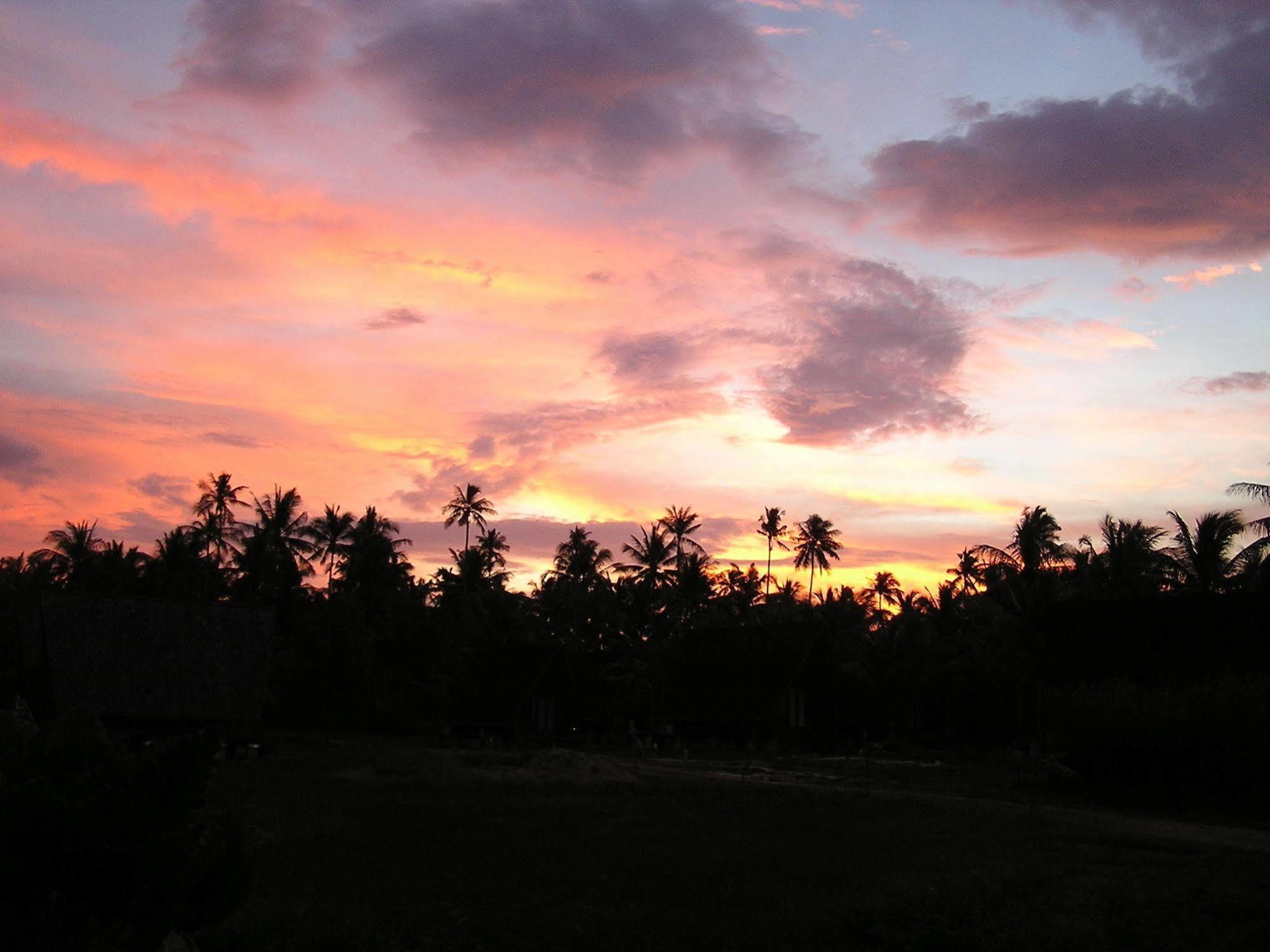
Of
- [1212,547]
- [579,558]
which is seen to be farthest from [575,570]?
[1212,547]

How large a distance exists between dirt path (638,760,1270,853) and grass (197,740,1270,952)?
740 mm

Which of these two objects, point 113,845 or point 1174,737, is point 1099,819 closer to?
point 1174,737

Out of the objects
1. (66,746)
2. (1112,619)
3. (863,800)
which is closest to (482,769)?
(863,800)

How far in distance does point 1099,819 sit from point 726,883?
977 cm

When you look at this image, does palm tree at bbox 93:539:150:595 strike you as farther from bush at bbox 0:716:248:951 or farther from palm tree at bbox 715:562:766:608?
bush at bbox 0:716:248:951

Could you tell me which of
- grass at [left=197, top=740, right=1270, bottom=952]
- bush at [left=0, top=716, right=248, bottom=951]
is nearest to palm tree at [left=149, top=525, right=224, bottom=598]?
grass at [left=197, top=740, right=1270, bottom=952]

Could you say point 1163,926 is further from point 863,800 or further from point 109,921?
point 863,800

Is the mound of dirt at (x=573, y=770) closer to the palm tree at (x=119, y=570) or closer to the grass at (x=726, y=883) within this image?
the grass at (x=726, y=883)

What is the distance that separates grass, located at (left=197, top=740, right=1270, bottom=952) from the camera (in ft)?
32.5

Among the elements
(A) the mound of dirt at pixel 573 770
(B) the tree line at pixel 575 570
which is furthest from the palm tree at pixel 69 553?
(A) the mound of dirt at pixel 573 770

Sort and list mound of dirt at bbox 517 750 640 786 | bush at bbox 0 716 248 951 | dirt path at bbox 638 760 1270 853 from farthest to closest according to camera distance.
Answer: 1. mound of dirt at bbox 517 750 640 786
2. dirt path at bbox 638 760 1270 853
3. bush at bbox 0 716 248 951

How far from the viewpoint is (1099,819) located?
751 inches

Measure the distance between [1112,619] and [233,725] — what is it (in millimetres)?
25995

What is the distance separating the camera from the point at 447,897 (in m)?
11.4
